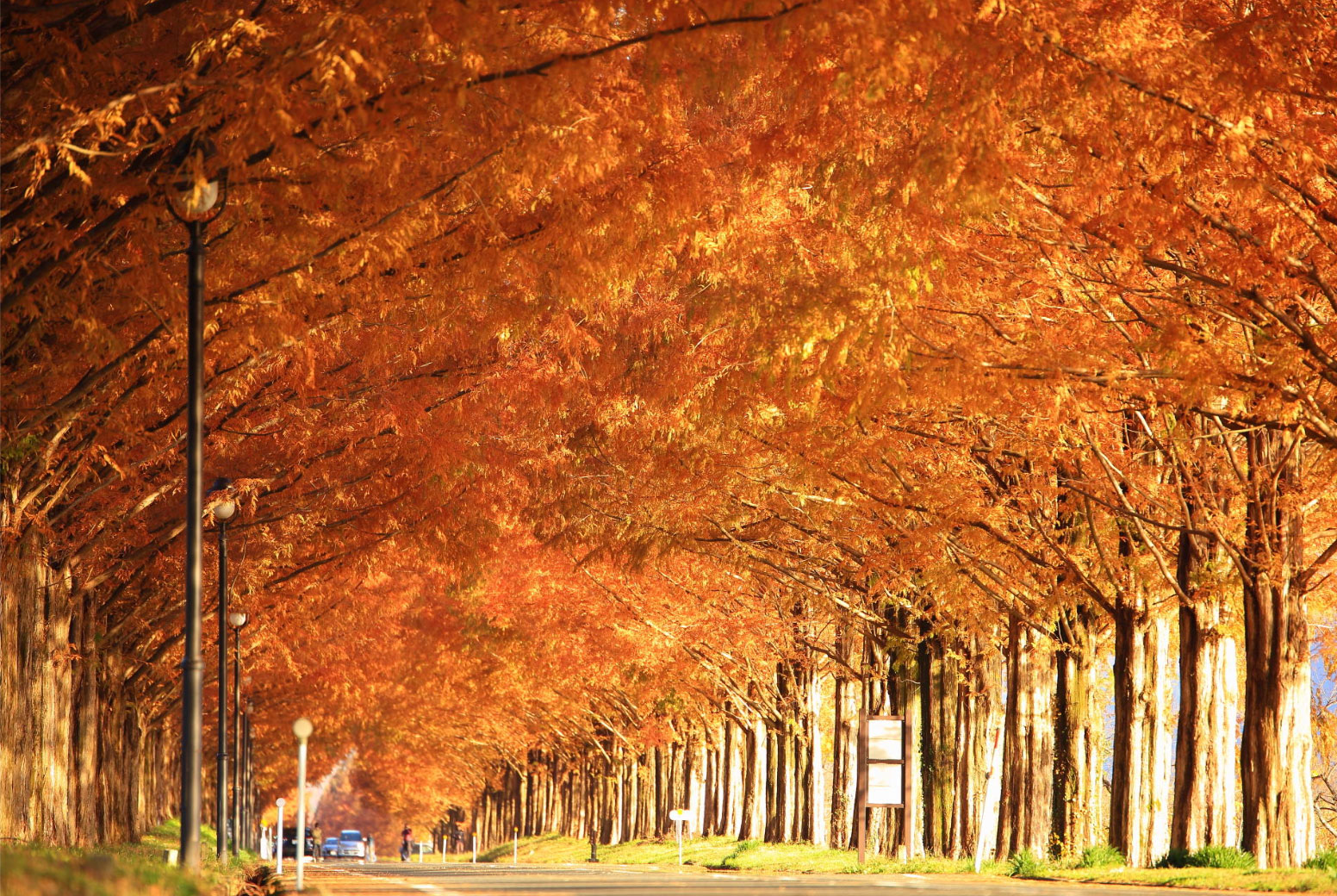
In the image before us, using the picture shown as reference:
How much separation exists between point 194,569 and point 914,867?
12.2m

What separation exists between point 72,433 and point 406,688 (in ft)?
149

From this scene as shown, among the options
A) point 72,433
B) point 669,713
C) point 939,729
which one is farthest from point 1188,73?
point 669,713

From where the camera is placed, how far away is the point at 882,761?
21.2 m

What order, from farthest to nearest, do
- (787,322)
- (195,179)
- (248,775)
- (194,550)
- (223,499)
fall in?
(248,775) < (223,499) < (194,550) < (787,322) < (195,179)

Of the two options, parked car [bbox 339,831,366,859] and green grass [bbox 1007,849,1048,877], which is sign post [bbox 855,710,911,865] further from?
parked car [bbox 339,831,366,859]

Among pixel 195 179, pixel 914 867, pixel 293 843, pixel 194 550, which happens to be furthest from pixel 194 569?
pixel 293 843

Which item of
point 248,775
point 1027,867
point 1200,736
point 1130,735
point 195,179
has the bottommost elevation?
point 248,775

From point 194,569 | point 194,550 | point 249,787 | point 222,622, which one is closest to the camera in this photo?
point 194,550

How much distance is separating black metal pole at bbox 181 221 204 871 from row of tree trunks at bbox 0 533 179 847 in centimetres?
388

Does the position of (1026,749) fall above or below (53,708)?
below

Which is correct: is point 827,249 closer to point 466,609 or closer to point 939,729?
point 939,729

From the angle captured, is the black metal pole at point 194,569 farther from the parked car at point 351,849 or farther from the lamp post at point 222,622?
the parked car at point 351,849

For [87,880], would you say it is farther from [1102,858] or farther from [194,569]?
[1102,858]

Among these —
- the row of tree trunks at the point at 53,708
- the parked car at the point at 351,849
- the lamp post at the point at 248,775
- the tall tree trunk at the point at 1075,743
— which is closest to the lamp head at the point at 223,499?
the row of tree trunks at the point at 53,708
